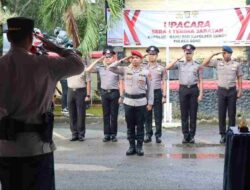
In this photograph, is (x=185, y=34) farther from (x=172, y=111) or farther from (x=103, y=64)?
(x=103, y=64)

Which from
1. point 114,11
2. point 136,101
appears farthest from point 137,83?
point 114,11

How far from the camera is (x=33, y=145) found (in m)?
4.15

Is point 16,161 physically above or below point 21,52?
below

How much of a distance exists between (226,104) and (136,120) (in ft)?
7.96

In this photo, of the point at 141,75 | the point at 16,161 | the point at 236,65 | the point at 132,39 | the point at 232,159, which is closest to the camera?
the point at 16,161

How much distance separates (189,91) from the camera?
37.6 ft

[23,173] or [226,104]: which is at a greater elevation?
[23,173]

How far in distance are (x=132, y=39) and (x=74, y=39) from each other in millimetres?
1910

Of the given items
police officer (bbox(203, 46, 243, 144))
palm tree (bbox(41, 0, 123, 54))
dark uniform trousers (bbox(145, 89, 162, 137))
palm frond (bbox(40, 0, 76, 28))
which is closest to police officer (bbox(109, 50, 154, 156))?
dark uniform trousers (bbox(145, 89, 162, 137))

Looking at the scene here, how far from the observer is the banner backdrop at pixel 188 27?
48.9ft

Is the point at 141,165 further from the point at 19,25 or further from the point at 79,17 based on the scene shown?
the point at 79,17

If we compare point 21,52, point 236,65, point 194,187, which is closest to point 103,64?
point 236,65

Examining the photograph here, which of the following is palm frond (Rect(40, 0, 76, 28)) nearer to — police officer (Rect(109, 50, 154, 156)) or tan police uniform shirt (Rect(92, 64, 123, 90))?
tan police uniform shirt (Rect(92, 64, 123, 90))

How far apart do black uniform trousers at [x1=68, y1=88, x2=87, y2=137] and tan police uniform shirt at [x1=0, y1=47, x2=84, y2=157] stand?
7792mm
